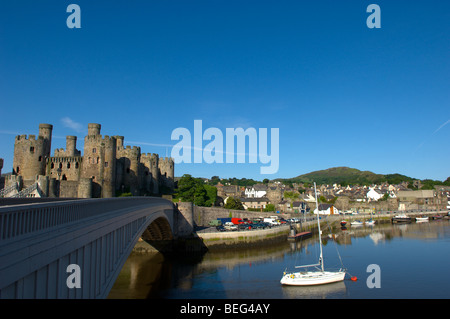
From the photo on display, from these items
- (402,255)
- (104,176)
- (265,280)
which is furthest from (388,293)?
(104,176)

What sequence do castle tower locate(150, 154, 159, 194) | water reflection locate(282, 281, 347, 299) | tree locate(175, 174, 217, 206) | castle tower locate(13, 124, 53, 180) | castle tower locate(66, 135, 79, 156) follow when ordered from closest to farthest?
water reflection locate(282, 281, 347, 299), castle tower locate(13, 124, 53, 180), castle tower locate(66, 135, 79, 156), tree locate(175, 174, 217, 206), castle tower locate(150, 154, 159, 194)

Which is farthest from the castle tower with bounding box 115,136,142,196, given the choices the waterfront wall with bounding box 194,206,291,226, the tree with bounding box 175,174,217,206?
the waterfront wall with bounding box 194,206,291,226

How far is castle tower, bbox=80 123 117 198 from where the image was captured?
3916 cm

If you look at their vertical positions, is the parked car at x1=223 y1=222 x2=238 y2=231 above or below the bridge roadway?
below

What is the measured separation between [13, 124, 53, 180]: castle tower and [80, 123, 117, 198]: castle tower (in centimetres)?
602

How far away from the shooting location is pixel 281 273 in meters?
25.5

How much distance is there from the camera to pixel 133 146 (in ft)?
155

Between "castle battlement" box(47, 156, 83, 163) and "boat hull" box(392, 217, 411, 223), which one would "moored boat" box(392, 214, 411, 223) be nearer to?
"boat hull" box(392, 217, 411, 223)

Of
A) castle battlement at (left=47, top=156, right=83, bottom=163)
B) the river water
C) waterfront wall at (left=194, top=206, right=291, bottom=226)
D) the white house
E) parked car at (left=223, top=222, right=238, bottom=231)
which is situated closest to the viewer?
the river water

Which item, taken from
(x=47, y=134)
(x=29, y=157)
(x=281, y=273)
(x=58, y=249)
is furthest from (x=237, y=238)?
(x=58, y=249)

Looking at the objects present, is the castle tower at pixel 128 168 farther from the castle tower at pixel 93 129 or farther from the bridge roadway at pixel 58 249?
the bridge roadway at pixel 58 249

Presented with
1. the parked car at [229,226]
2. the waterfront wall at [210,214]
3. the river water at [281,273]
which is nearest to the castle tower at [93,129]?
the waterfront wall at [210,214]

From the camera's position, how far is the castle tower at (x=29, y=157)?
131 feet

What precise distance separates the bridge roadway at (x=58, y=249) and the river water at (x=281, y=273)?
39.6 feet
